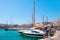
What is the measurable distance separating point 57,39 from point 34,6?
1431 inches

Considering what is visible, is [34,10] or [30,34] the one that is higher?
[34,10]

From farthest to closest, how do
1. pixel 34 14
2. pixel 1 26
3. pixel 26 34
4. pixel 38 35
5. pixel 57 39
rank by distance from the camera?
pixel 1 26 → pixel 34 14 → pixel 26 34 → pixel 38 35 → pixel 57 39

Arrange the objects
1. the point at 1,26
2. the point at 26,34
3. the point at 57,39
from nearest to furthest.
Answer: the point at 57,39 → the point at 26,34 → the point at 1,26

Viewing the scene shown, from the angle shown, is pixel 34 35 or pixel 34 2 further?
pixel 34 2

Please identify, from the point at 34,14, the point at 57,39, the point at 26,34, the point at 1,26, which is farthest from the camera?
the point at 1,26

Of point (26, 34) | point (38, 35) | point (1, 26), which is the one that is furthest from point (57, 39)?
point (1, 26)

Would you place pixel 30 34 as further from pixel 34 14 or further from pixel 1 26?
pixel 1 26

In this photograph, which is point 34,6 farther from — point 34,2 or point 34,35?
point 34,35

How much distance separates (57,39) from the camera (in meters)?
16.5

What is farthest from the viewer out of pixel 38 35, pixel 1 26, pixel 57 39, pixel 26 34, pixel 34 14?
pixel 1 26

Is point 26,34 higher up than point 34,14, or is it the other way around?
point 34,14

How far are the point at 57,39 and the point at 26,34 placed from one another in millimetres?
29735

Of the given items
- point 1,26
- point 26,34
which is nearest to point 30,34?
point 26,34

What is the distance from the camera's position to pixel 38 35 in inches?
1651
